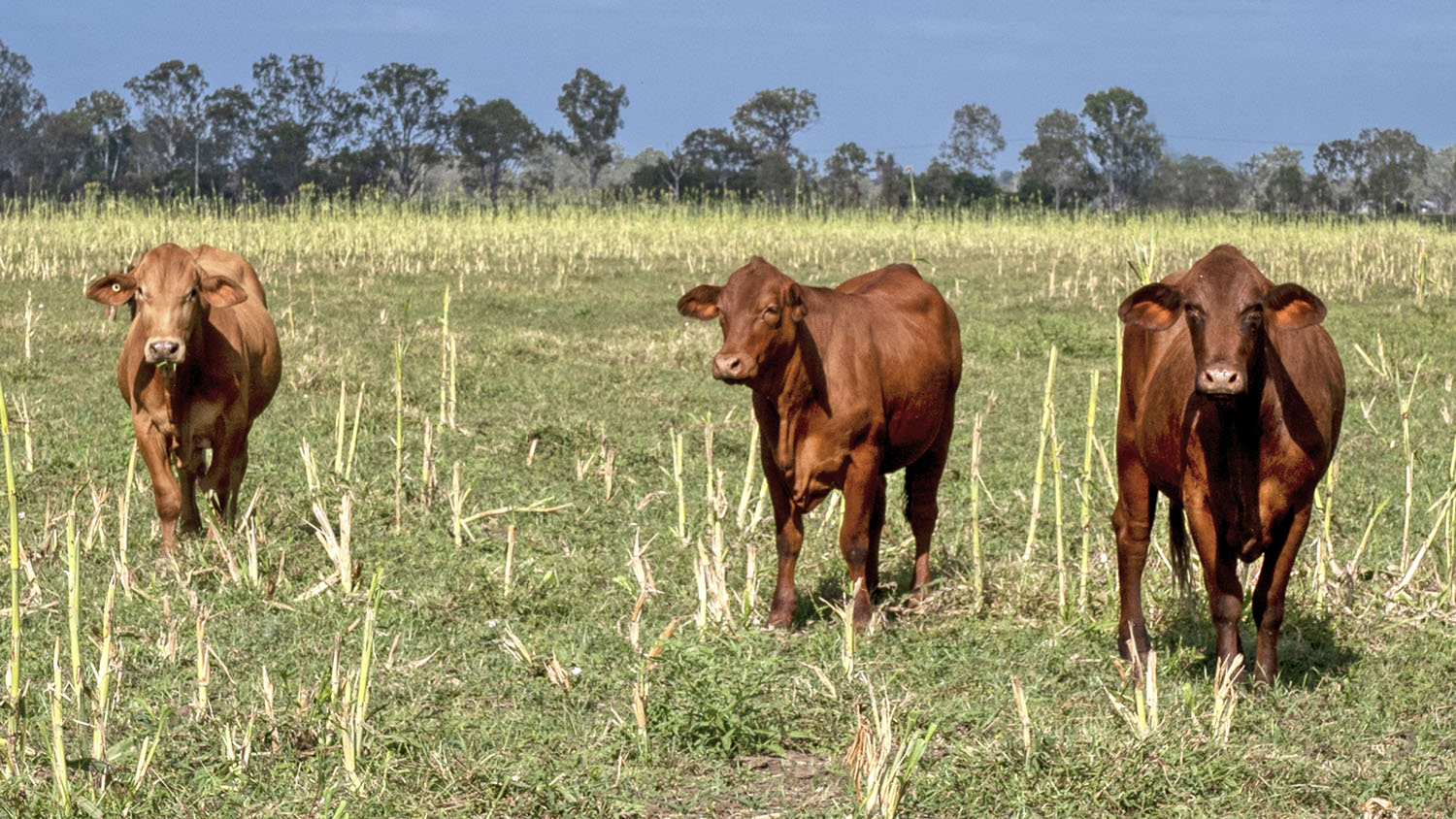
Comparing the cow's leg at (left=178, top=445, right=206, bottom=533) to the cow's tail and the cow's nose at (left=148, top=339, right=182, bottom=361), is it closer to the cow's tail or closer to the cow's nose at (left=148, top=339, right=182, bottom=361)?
the cow's nose at (left=148, top=339, right=182, bottom=361)

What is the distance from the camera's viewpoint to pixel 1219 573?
5086mm

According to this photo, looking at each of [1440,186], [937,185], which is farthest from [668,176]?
[1440,186]

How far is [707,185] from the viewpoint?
55.2 m

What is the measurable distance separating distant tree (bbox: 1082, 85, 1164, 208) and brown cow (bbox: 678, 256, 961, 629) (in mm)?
53458

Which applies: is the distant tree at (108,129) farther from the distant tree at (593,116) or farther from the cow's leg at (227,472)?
the cow's leg at (227,472)

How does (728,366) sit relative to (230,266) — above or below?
below

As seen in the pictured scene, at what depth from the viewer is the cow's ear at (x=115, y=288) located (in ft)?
22.9

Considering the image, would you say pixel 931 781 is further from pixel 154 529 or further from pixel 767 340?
pixel 154 529

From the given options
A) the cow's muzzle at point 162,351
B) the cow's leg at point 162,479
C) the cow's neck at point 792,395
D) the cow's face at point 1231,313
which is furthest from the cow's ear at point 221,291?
the cow's face at point 1231,313

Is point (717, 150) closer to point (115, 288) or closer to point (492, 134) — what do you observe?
point (492, 134)

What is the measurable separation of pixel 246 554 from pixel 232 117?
52.9 metres

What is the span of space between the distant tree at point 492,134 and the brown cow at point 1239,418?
53458 mm

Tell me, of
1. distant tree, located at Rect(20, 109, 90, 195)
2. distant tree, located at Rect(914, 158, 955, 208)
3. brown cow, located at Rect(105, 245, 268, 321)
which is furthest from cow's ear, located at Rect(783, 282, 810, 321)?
distant tree, located at Rect(20, 109, 90, 195)

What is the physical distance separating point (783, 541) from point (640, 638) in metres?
0.68
